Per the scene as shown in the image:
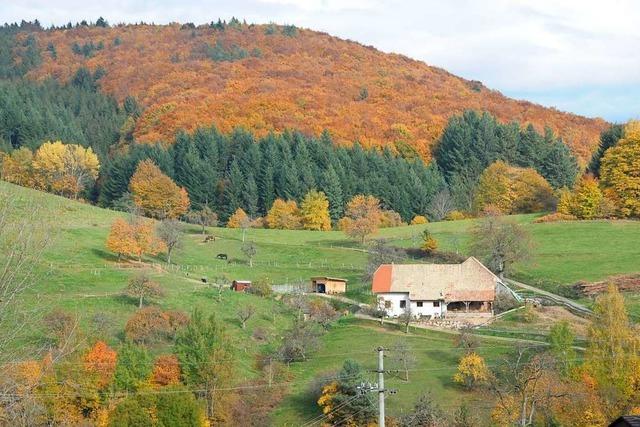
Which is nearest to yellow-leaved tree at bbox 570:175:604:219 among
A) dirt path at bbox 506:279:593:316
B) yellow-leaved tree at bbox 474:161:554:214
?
yellow-leaved tree at bbox 474:161:554:214

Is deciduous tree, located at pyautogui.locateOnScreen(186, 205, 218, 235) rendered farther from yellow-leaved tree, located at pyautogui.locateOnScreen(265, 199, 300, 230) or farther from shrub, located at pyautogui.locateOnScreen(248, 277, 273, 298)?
shrub, located at pyautogui.locateOnScreen(248, 277, 273, 298)

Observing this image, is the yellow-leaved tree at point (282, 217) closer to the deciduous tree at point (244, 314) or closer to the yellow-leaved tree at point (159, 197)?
the yellow-leaved tree at point (159, 197)

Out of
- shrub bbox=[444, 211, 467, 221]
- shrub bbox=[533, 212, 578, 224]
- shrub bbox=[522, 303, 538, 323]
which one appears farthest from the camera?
shrub bbox=[444, 211, 467, 221]

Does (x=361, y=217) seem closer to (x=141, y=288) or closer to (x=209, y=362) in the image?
(x=141, y=288)

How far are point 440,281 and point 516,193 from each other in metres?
50.7

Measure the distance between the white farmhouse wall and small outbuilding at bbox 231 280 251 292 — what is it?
36.4ft

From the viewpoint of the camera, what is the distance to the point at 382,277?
79500 millimetres

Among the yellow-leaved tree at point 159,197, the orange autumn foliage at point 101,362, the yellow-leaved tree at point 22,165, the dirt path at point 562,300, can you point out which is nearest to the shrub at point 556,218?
the dirt path at point 562,300

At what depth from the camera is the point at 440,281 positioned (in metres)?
77.8

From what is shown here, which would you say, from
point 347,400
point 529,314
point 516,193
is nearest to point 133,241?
point 529,314

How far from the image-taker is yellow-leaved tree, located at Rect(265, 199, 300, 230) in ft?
395

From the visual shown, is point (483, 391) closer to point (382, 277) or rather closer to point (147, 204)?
point (382, 277)

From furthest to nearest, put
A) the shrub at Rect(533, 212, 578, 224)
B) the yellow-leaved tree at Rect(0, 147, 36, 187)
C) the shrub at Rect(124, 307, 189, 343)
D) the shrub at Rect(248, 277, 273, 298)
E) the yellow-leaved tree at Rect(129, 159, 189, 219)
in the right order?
the yellow-leaved tree at Rect(0, 147, 36, 187) < the yellow-leaved tree at Rect(129, 159, 189, 219) < the shrub at Rect(533, 212, 578, 224) < the shrub at Rect(248, 277, 273, 298) < the shrub at Rect(124, 307, 189, 343)

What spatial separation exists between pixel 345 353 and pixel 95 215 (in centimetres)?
5404
